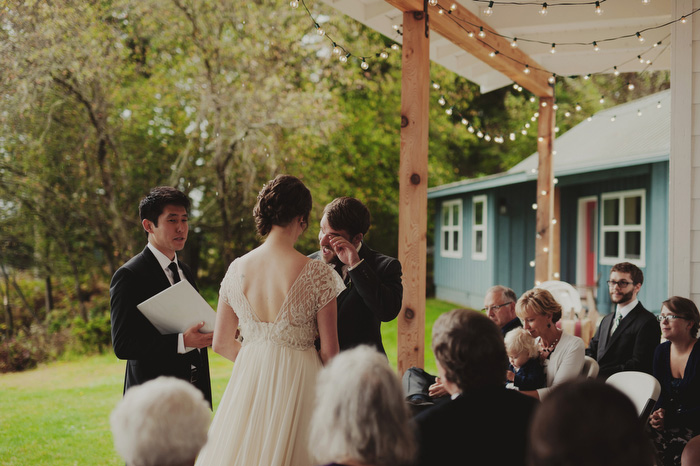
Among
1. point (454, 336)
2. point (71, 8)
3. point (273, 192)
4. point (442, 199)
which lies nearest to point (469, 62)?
point (273, 192)

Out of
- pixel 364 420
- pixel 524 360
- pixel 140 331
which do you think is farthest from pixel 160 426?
pixel 524 360

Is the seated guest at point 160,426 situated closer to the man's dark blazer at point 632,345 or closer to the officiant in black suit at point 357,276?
the officiant in black suit at point 357,276

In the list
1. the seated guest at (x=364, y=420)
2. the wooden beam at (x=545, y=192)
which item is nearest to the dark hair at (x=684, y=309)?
the seated guest at (x=364, y=420)

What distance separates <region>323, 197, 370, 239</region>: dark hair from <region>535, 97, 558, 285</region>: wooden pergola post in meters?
4.72

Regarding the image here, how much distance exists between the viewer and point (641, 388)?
2.89 metres

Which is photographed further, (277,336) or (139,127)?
(139,127)

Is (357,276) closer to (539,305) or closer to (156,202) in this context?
(156,202)

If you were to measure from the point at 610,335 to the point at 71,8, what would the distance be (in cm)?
901

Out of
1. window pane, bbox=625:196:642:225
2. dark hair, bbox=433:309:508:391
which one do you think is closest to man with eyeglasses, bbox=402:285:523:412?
dark hair, bbox=433:309:508:391

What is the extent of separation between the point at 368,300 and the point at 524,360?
1.09 meters

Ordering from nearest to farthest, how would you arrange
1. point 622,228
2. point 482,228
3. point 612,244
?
point 622,228, point 612,244, point 482,228

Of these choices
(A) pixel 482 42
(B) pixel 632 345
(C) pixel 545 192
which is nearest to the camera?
(B) pixel 632 345

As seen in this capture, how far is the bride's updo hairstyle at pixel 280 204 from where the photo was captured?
223 centimetres

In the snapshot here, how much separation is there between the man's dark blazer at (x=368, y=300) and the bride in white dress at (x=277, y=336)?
0.30 m
